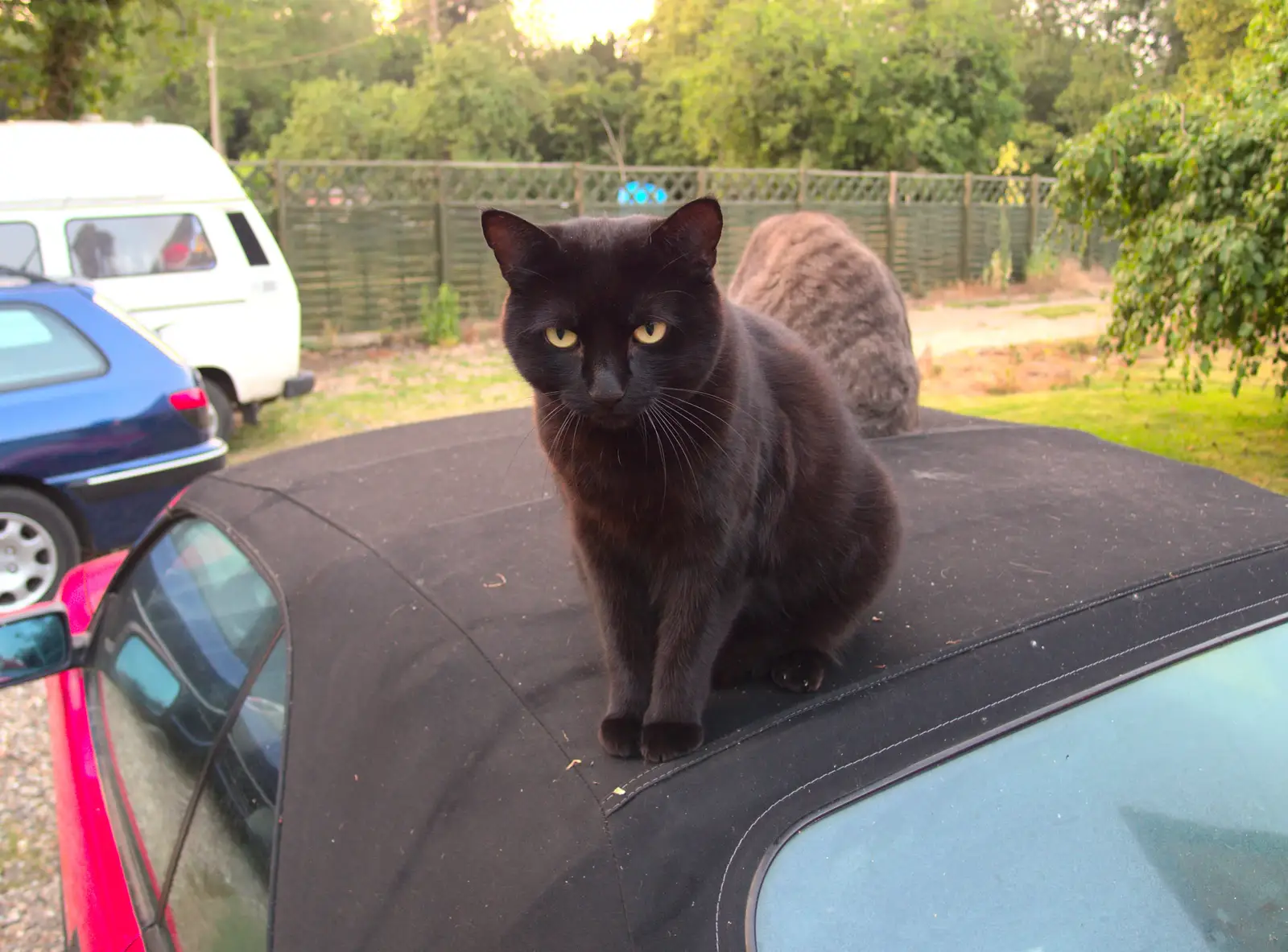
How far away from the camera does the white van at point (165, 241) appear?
6449mm

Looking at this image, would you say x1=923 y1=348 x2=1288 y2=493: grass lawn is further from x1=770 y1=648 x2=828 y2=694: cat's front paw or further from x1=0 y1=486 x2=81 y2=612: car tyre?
x1=0 y1=486 x2=81 y2=612: car tyre

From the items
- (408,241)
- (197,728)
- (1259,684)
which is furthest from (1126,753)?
(408,241)

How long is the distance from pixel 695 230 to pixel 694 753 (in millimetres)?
784

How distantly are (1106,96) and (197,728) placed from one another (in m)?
19.5

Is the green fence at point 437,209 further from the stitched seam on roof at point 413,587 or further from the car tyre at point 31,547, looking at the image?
the stitched seam on roof at point 413,587

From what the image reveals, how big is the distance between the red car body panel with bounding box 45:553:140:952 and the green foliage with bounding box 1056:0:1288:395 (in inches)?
155

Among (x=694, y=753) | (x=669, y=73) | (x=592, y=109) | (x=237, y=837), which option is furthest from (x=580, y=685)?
(x=592, y=109)

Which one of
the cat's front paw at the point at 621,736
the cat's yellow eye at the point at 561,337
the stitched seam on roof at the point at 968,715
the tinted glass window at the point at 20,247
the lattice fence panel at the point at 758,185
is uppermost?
the lattice fence panel at the point at 758,185

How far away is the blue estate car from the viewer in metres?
4.44

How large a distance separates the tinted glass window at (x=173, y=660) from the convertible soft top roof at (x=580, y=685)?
0.34 ft

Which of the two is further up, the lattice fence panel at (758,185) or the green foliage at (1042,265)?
the lattice fence panel at (758,185)

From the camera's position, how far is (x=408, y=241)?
10984mm

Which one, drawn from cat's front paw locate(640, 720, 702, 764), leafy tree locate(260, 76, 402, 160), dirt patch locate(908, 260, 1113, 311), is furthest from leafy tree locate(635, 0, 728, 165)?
cat's front paw locate(640, 720, 702, 764)

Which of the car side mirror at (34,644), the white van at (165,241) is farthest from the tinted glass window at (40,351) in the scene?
the car side mirror at (34,644)
